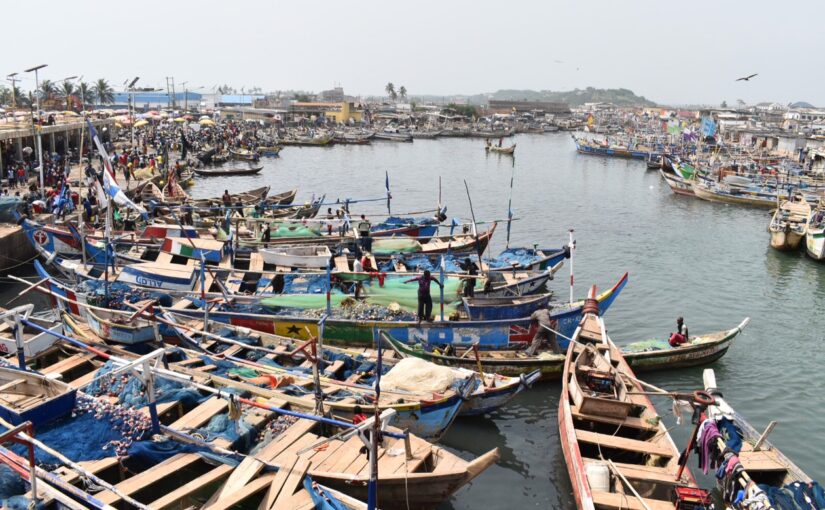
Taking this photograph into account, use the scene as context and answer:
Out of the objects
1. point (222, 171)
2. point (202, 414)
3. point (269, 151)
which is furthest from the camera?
point (269, 151)

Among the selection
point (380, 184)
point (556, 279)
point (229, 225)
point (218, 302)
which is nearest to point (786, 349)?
point (556, 279)

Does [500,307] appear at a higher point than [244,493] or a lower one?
higher

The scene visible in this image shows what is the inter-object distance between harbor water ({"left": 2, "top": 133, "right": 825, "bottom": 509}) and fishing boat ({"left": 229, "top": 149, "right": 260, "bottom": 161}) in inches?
71.0

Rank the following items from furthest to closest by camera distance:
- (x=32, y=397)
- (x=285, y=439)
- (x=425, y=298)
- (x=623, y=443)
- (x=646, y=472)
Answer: (x=425, y=298), (x=623, y=443), (x=32, y=397), (x=646, y=472), (x=285, y=439)

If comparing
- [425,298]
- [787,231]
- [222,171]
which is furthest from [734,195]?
[222,171]

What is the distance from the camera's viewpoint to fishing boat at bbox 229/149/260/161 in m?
63.1

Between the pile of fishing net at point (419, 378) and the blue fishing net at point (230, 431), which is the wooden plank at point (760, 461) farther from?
the blue fishing net at point (230, 431)

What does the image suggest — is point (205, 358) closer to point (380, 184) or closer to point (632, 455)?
point (632, 455)

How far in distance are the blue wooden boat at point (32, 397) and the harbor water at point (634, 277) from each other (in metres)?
6.98

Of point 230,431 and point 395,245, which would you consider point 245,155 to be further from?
point 230,431

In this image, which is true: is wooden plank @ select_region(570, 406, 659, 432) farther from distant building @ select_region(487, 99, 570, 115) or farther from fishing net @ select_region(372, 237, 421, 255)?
distant building @ select_region(487, 99, 570, 115)

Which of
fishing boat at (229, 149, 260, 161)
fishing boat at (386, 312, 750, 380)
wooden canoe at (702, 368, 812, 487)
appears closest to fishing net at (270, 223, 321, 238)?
fishing boat at (386, 312, 750, 380)

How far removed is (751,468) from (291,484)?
23.9ft

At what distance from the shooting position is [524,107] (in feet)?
532
